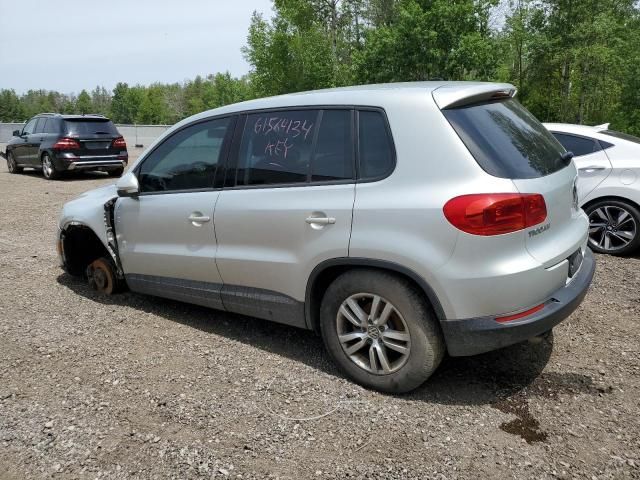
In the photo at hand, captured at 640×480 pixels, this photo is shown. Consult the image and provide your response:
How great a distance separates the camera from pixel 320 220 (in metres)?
3.16

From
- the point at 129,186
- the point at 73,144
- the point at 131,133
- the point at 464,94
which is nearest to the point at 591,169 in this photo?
the point at 464,94

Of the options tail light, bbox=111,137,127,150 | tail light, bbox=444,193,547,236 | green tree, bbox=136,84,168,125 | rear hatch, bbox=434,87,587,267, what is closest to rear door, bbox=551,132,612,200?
rear hatch, bbox=434,87,587,267

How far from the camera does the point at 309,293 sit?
10.9 ft

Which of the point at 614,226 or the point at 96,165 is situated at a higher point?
the point at 96,165

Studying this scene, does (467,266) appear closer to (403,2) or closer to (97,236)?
(97,236)

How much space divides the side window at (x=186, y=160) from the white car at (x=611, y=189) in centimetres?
425

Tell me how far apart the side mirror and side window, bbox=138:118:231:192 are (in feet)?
0.21

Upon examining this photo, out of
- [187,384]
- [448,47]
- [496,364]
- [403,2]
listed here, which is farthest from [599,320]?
[403,2]

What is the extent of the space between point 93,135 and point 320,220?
40.7 feet

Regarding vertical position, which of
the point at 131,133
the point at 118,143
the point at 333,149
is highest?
the point at 131,133

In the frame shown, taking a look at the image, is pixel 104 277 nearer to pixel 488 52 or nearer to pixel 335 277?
pixel 335 277

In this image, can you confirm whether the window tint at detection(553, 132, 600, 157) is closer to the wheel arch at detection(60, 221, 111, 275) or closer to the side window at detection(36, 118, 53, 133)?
the wheel arch at detection(60, 221, 111, 275)

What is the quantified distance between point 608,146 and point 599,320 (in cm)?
278

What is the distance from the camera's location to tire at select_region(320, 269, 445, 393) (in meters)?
2.91
